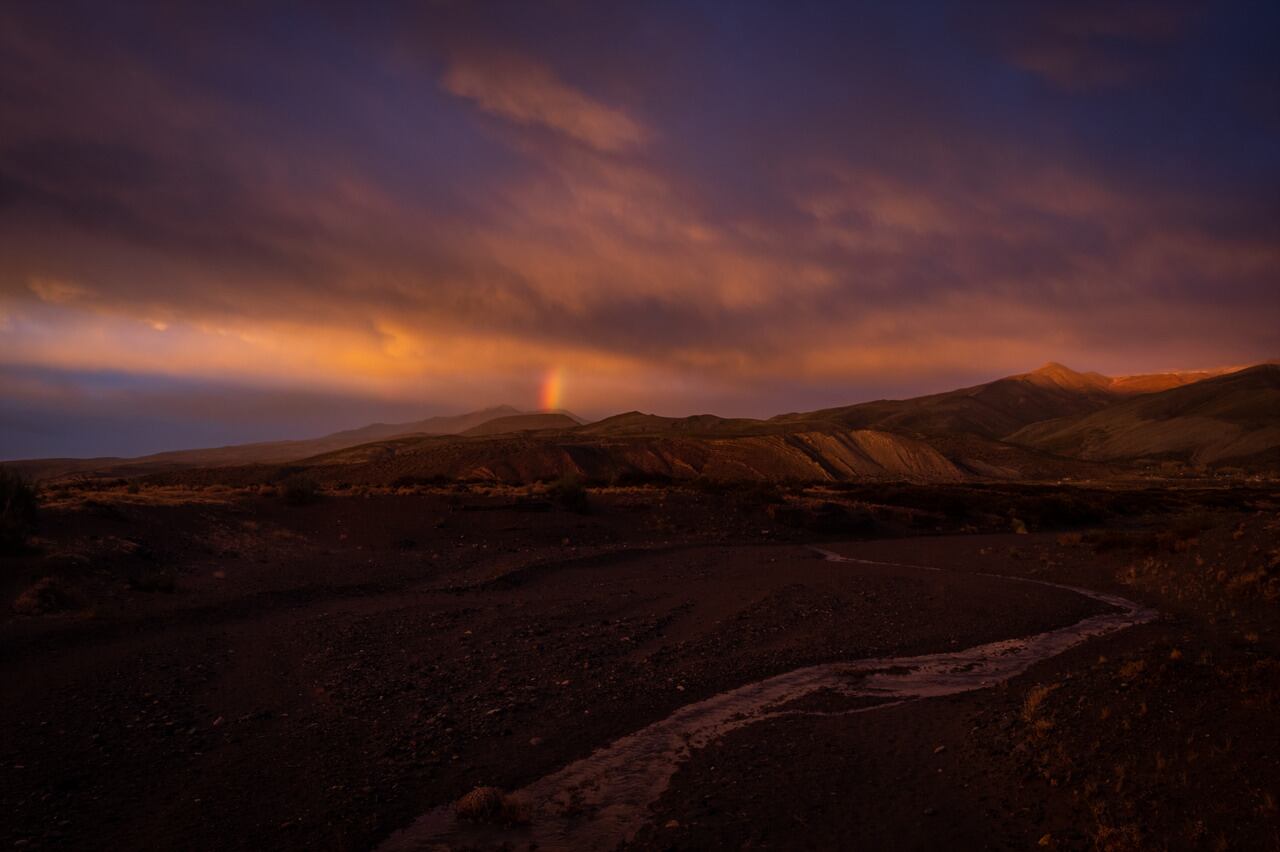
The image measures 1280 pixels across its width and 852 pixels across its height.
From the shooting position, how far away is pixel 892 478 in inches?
3292

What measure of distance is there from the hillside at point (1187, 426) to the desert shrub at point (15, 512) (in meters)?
148

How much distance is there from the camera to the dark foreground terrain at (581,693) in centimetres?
650

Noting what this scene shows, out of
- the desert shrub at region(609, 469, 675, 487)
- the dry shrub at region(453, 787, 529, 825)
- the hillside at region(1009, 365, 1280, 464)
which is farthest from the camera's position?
the hillside at region(1009, 365, 1280, 464)

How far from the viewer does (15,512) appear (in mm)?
18750

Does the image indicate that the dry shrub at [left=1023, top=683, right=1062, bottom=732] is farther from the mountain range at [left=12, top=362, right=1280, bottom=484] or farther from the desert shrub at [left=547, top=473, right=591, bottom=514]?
the mountain range at [left=12, top=362, right=1280, bottom=484]

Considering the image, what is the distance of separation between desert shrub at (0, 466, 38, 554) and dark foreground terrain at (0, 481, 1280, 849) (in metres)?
0.58

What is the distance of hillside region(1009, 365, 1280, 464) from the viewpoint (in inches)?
4938

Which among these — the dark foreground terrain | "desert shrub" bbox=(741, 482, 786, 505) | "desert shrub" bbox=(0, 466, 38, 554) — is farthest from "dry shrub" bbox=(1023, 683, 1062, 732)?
"desert shrub" bbox=(741, 482, 786, 505)

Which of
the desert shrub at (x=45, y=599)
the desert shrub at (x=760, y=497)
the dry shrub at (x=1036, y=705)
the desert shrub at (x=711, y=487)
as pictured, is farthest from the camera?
the desert shrub at (x=711, y=487)

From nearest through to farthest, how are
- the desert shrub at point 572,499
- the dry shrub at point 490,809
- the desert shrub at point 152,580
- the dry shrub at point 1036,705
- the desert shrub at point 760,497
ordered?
the dry shrub at point 490,809
the dry shrub at point 1036,705
the desert shrub at point 152,580
the desert shrub at point 572,499
the desert shrub at point 760,497

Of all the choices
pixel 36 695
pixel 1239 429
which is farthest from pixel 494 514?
pixel 1239 429

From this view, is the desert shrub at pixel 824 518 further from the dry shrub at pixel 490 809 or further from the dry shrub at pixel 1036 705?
the dry shrub at pixel 490 809

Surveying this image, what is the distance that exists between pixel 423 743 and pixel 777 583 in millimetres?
12717

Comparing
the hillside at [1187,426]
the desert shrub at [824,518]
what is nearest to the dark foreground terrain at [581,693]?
the desert shrub at [824,518]
